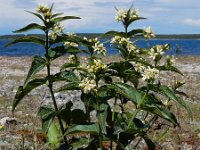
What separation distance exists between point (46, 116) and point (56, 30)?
2.71ft

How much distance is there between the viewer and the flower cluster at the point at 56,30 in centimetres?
426

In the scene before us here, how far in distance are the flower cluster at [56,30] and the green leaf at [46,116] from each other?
2.43 ft

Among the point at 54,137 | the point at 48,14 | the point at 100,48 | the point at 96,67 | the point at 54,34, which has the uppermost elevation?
the point at 48,14

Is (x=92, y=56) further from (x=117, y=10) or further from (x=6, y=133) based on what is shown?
(x=6, y=133)

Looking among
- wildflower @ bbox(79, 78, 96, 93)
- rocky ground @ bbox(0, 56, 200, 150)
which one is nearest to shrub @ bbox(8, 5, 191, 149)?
wildflower @ bbox(79, 78, 96, 93)

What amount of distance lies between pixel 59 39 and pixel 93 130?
85cm

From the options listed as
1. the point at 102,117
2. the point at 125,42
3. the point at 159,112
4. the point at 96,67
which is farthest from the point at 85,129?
the point at 125,42

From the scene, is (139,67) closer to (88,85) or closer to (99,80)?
(99,80)

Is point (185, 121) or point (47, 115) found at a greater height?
point (47, 115)

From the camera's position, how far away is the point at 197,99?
58.0ft

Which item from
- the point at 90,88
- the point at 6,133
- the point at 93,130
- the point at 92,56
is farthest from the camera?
the point at 6,133

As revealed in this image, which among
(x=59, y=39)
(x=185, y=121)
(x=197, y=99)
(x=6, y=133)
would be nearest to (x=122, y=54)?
(x=59, y=39)

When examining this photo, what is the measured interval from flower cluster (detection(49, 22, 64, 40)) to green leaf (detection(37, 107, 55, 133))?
2.43ft

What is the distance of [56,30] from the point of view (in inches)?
168
